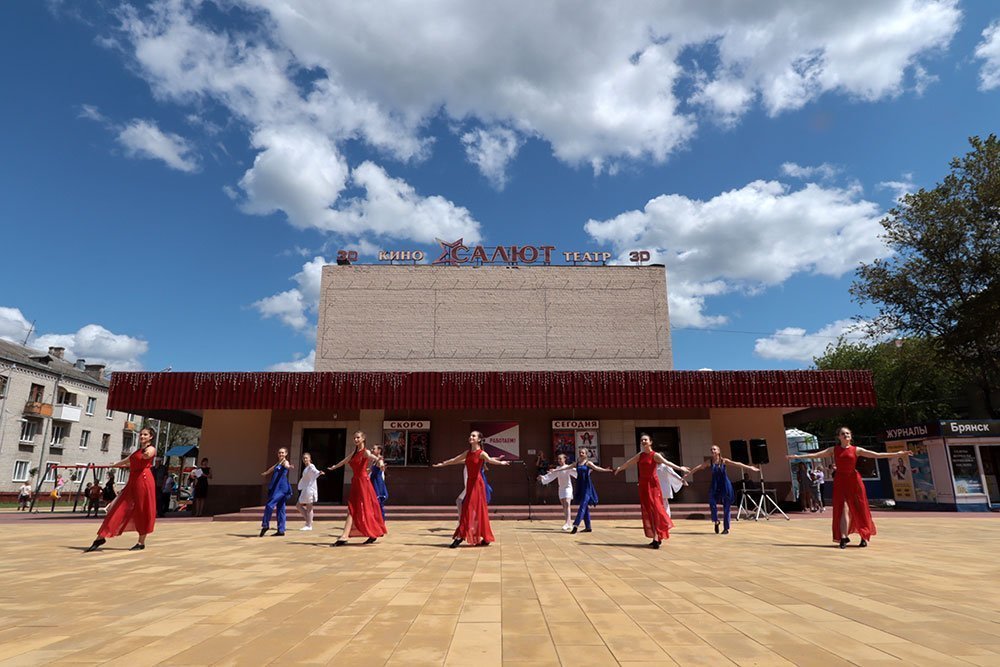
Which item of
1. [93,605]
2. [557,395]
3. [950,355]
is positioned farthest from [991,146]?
[93,605]

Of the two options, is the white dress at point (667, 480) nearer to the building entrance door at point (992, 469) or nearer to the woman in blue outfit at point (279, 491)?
the woman in blue outfit at point (279, 491)

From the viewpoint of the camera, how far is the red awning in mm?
19781

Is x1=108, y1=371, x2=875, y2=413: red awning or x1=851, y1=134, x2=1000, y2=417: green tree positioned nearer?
x1=108, y1=371, x2=875, y2=413: red awning

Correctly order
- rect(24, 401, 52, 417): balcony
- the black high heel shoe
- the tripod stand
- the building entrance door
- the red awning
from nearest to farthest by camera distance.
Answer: the black high heel shoe
the tripod stand
the red awning
the building entrance door
rect(24, 401, 52, 417): balcony

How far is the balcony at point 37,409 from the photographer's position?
4394 centimetres

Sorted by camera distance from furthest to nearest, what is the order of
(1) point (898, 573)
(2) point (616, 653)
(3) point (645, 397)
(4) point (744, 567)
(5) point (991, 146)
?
(5) point (991, 146)
(3) point (645, 397)
(4) point (744, 567)
(1) point (898, 573)
(2) point (616, 653)

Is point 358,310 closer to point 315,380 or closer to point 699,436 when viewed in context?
point 315,380

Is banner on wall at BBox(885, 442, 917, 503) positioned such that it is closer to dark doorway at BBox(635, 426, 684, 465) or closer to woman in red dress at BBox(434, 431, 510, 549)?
dark doorway at BBox(635, 426, 684, 465)

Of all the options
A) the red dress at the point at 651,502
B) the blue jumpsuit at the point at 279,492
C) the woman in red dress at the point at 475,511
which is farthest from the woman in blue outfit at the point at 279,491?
the red dress at the point at 651,502

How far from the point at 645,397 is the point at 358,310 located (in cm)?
1446

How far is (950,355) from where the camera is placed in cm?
3225

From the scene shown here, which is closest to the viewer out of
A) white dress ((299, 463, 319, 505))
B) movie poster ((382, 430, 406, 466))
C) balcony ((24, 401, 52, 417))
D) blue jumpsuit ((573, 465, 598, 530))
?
blue jumpsuit ((573, 465, 598, 530))

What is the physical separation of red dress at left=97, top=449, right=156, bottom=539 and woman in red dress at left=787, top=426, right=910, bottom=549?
41.9 feet

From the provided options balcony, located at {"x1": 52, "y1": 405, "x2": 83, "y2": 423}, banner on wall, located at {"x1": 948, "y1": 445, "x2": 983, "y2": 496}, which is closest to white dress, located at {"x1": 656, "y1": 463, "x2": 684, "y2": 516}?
banner on wall, located at {"x1": 948, "y1": 445, "x2": 983, "y2": 496}
